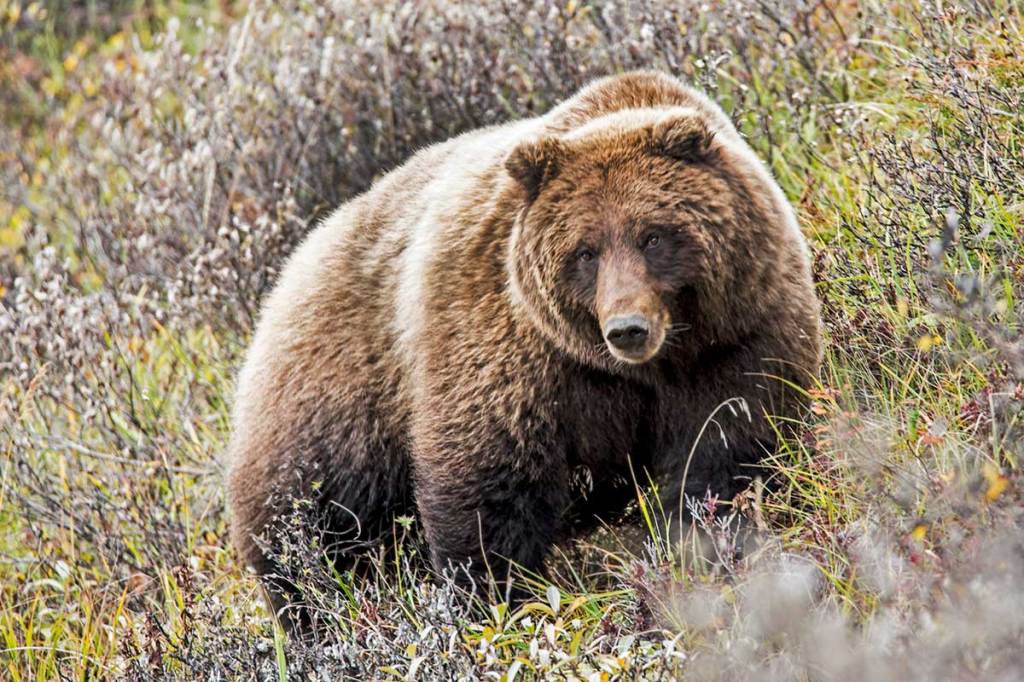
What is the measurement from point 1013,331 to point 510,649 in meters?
1.72

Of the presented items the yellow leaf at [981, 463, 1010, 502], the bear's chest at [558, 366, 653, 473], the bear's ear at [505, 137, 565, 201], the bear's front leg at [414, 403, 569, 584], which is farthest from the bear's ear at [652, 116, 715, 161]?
the yellow leaf at [981, 463, 1010, 502]

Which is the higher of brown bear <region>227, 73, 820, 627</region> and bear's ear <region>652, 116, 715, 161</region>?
bear's ear <region>652, 116, 715, 161</region>

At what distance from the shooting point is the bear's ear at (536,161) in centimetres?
450

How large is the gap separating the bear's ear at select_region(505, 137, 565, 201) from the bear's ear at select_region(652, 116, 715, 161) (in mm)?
318

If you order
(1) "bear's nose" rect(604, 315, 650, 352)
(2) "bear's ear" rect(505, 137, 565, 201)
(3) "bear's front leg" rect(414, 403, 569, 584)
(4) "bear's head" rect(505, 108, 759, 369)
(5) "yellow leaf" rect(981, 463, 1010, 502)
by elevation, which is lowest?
(3) "bear's front leg" rect(414, 403, 569, 584)

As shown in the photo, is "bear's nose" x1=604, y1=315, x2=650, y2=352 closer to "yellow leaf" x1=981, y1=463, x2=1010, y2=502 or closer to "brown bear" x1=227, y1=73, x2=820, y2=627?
"brown bear" x1=227, y1=73, x2=820, y2=627

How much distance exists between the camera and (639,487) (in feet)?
15.7

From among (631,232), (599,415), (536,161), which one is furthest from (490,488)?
(536,161)

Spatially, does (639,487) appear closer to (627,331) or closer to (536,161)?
(627,331)

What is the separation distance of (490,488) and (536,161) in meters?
1.07

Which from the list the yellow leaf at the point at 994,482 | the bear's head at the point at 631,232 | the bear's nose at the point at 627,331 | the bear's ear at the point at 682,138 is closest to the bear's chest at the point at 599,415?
the bear's head at the point at 631,232

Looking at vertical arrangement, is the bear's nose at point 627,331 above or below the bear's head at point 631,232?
below

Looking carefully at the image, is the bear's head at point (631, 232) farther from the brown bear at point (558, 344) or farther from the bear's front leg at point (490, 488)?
the bear's front leg at point (490, 488)

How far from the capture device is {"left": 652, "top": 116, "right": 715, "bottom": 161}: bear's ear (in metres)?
4.41
